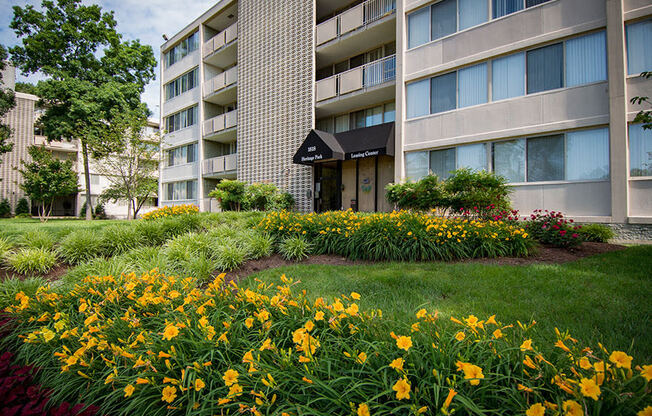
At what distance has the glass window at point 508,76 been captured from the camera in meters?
10.1

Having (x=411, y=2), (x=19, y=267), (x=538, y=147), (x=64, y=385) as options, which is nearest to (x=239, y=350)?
(x=64, y=385)

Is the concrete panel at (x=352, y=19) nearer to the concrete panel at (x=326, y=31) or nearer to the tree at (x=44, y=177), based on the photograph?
the concrete panel at (x=326, y=31)

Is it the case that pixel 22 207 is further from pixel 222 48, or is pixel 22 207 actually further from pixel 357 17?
pixel 357 17

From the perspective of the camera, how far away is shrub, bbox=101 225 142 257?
6.67 m

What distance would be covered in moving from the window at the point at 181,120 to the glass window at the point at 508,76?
805 inches

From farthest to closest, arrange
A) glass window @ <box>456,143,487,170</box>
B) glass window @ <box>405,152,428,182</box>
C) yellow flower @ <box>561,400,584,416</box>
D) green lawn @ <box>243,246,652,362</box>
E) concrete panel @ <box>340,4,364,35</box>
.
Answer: concrete panel @ <box>340,4,364,35</box>
glass window @ <box>405,152,428,182</box>
glass window @ <box>456,143,487,170</box>
green lawn @ <box>243,246,652,362</box>
yellow flower @ <box>561,400,584,416</box>

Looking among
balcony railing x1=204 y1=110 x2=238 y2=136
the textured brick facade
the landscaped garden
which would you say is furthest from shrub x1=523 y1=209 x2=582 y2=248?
balcony railing x1=204 y1=110 x2=238 y2=136

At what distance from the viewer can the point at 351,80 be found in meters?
13.9

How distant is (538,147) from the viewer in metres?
9.62

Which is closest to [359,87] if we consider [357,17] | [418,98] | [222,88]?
[418,98]

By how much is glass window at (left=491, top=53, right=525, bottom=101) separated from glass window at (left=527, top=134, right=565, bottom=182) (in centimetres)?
186

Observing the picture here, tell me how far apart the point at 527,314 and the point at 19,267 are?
27.0ft

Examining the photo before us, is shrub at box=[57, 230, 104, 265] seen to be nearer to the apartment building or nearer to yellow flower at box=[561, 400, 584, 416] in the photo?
yellow flower at box=[561, 400, 584, 416]

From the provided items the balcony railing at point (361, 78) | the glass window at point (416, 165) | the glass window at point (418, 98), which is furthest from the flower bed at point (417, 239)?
the balcony railing at point (361, 78)
